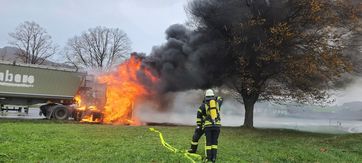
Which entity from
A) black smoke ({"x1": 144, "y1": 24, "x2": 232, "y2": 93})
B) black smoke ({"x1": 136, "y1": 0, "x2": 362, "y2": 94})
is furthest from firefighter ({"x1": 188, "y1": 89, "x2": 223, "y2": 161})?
black smoke ({"x1": 144, "y1": 24, "x2": 232, "y2": 93})

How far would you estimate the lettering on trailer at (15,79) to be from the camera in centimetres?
2508

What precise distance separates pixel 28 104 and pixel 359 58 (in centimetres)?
2330

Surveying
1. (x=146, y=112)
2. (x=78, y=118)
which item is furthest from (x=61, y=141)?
(x=146, y=112)

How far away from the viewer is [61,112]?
2730 centimetres

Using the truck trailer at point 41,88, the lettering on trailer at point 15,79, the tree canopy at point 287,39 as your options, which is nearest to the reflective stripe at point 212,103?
the tree canopy at point 287,39

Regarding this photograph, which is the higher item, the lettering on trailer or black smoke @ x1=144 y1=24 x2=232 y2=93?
black smoke @ x1=144 y1=24 x2=232 y2=93

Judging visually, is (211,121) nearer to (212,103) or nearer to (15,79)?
(212,103)

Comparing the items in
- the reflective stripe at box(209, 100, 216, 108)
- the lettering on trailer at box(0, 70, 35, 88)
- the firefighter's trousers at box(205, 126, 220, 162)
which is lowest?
the firefighter's trousers at box(205, 126, 220, 162)

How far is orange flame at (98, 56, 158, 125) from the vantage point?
1076 inches

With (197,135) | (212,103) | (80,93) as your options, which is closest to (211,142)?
(197,135)

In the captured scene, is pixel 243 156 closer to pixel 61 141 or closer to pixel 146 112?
pixel 61 141

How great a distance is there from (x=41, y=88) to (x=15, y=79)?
1.87m

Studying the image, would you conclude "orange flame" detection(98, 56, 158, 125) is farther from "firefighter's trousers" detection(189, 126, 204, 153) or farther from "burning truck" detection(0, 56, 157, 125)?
"firefighter's trousers" detection(189, 126, 204, 153)

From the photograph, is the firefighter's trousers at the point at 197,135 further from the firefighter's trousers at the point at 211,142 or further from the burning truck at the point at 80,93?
the burning truck at the point at 80,93
